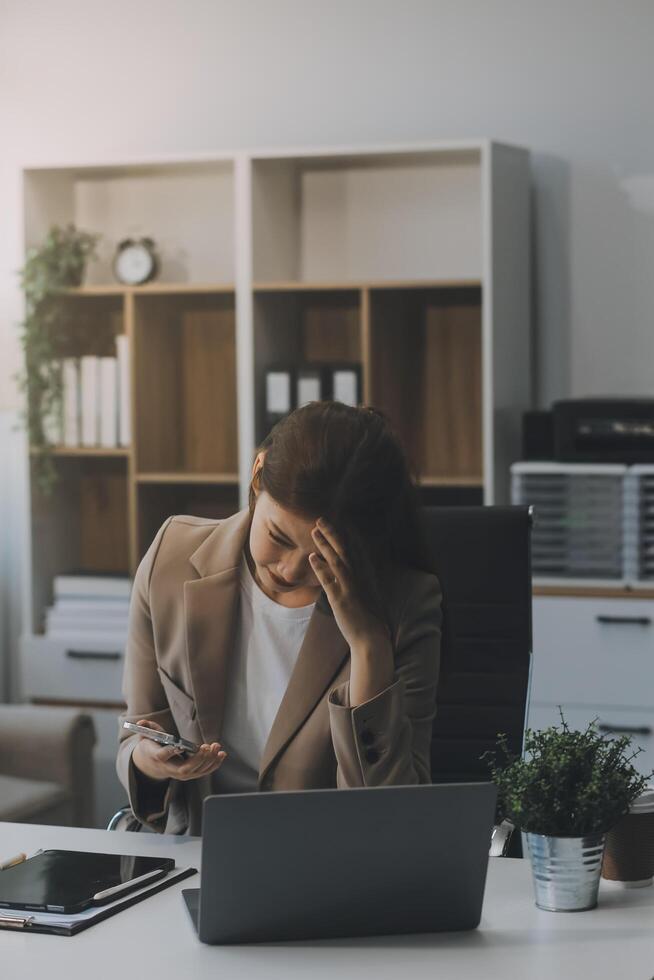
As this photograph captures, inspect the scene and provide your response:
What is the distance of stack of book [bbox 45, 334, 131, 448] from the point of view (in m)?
3.79

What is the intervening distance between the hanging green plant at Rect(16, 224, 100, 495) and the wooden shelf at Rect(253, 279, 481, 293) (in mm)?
593

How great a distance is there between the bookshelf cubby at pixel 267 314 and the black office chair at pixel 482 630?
4.26 feet

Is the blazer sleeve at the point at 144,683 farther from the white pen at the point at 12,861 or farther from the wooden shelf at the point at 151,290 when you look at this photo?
the wooden shelf at the point at 151,290

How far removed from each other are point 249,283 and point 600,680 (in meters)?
1.42

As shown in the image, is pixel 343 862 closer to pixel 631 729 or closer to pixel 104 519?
pixel 631 729

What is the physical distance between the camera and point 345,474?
1735mm

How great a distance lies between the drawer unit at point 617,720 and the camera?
127 inches

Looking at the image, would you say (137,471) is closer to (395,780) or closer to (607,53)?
(607,53)

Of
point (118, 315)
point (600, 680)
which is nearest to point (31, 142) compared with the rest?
point (118, 315)

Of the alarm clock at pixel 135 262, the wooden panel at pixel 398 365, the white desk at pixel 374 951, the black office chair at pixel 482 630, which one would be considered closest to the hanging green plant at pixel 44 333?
the alarm clock at pixel 135 262

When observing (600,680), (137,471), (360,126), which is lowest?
(600,680)

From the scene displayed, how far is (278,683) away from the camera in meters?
1.89

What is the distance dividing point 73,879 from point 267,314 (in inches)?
94.6

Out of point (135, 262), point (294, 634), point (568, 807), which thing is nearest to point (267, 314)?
point (135, 262)
